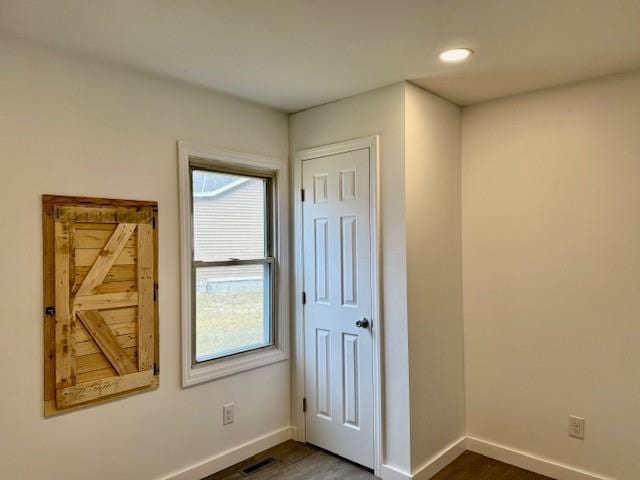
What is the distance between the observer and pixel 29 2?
68.3 inches

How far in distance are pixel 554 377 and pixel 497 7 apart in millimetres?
2173

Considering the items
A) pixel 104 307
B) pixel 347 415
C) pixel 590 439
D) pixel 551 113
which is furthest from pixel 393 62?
pixel 590 439

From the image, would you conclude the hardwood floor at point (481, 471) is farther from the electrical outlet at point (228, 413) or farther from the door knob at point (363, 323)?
the electrical outlet at point (228, 413)

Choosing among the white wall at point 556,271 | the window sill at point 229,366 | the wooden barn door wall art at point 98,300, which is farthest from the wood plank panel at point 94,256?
the white wall at point 556,271

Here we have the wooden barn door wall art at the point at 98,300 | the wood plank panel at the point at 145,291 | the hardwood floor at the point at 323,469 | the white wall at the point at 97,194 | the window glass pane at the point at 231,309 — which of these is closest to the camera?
the white wall at the point at 97,194

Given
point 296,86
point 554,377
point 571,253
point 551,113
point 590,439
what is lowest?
point 590,439

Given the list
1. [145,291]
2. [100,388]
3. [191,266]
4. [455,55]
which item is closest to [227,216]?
[191,266]

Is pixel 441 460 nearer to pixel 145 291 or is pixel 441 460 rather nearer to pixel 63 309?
pixel 145 291

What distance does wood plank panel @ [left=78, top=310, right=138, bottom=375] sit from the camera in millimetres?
2256

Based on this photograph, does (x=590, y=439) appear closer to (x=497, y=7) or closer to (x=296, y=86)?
(x=497, y=7)

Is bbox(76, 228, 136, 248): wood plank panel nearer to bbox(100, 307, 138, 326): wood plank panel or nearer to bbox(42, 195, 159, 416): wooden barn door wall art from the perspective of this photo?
bbox(42, 195, 159, 416): wooden barn door wall art

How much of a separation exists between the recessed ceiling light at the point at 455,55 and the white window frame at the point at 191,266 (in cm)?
137

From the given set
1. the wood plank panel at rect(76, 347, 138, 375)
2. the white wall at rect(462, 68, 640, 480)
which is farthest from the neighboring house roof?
the white wall at rect(462, 68, 640, 480)

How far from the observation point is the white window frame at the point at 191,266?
104 inches
